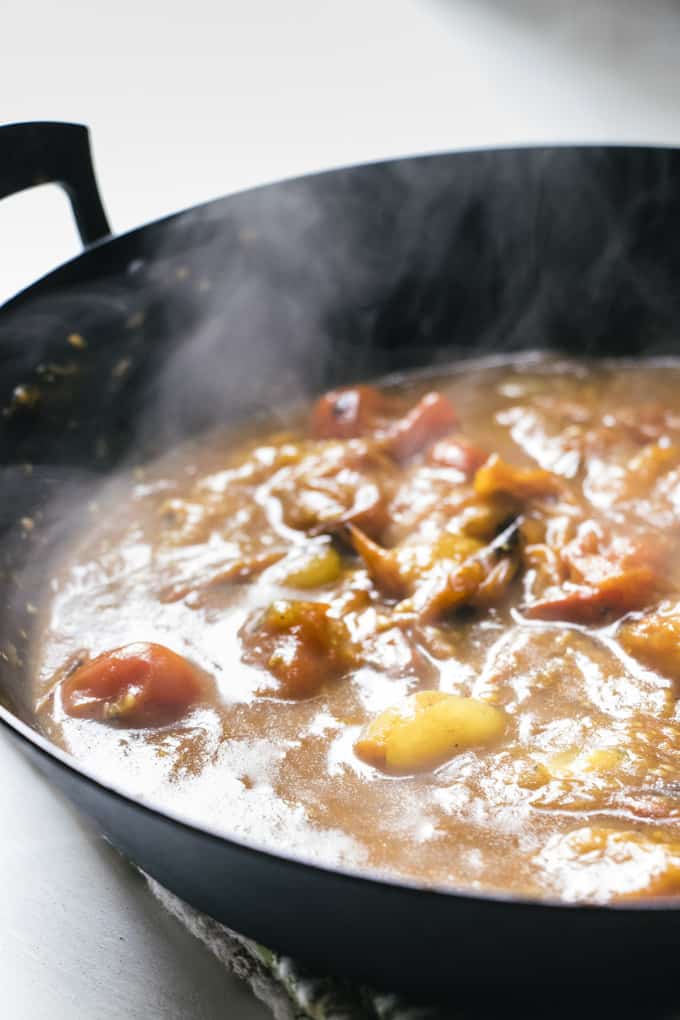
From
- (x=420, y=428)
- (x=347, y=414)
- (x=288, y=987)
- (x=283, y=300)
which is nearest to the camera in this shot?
(x=288, y=987)

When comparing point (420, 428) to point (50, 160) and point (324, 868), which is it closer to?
point (50, 160)

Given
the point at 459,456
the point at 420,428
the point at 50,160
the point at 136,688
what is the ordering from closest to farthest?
the point at 136,688
the point at 50,160
the point at 459,456
the point at 420,428

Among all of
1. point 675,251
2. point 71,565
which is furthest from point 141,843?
point 675,251

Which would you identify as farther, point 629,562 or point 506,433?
point 506,433

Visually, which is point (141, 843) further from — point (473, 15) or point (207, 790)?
point (473, 15)

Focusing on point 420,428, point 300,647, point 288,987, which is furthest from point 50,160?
point 288,987

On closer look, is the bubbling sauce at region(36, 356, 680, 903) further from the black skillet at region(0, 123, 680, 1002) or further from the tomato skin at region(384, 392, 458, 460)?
the black skillet at region(0, 123, 680, 1002)
